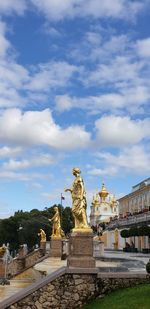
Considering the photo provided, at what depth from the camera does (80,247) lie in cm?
1513

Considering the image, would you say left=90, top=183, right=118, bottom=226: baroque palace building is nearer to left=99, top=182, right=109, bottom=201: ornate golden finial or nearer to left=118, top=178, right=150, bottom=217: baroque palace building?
left=99, top=182, right=109, bottom=201: ornate golden finial

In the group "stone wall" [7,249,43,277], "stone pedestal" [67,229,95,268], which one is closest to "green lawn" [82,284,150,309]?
"stone pedestal" [67,229,95,268]

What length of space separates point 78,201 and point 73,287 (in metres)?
3.05

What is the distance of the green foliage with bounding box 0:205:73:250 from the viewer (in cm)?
8331

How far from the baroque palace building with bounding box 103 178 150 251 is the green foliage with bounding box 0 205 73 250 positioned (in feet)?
37.2

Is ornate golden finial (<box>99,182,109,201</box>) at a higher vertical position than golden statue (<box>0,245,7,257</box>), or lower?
higher

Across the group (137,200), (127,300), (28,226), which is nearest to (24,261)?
(127,300)

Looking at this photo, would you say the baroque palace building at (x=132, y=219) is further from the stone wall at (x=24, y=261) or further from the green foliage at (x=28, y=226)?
the stone wall at (x=24, y=261)

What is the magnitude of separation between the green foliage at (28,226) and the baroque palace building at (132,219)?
1133 centimetres

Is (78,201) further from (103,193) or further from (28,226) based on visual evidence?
(103,193)

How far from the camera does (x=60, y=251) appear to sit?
3338 centimetres

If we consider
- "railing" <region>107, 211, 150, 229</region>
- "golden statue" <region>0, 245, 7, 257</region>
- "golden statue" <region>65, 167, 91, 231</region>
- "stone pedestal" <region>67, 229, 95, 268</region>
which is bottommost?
"golden statue" <region>0, 245, 7, 257</region>

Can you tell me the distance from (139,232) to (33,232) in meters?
41.1

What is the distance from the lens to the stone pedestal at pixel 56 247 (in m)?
33.4
